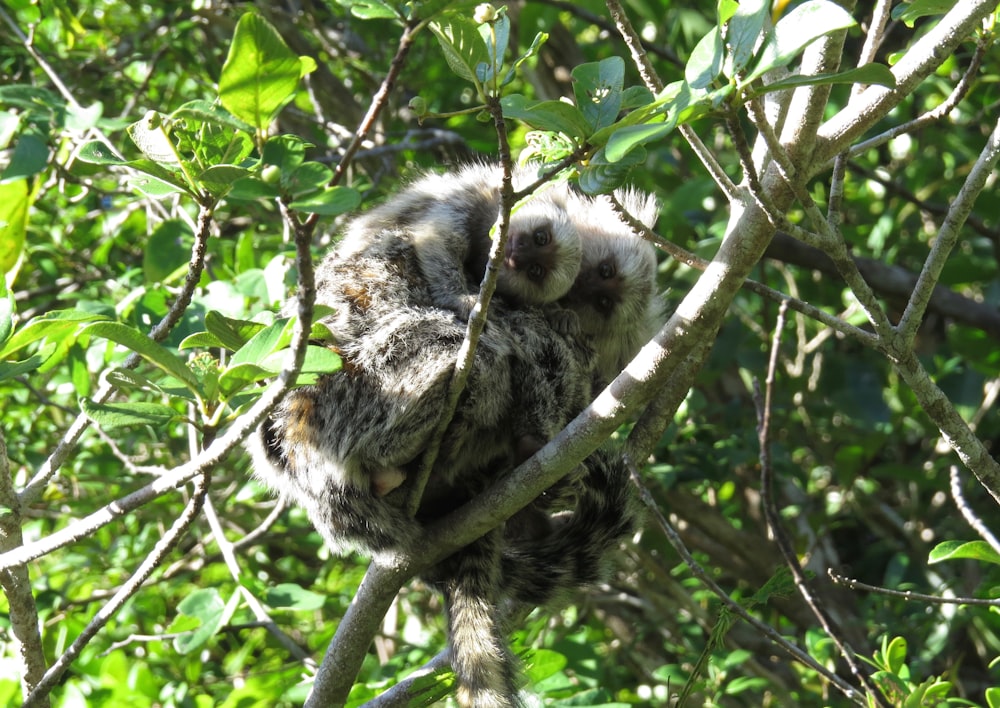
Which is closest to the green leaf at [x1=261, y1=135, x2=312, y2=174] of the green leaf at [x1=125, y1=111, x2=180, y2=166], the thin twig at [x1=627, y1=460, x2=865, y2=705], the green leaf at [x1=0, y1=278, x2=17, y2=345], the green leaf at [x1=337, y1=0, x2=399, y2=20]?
the green leaf at [x1=337, y1=0, x2=399, y2=20]

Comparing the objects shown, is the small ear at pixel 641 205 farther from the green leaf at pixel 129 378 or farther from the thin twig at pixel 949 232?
the green leaf at pixel 129 378

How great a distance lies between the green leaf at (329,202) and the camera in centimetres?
181

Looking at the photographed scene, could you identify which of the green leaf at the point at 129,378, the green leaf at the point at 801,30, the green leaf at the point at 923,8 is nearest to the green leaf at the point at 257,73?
the green leaf at the point at 129,378

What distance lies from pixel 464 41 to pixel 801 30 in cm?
64

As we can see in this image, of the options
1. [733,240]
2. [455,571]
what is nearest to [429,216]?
[455,571]

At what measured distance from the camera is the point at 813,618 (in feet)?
19.3

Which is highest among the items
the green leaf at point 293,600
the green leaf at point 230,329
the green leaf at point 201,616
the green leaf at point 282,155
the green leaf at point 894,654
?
the green leaf at point 282,155

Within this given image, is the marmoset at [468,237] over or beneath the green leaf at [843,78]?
beneath

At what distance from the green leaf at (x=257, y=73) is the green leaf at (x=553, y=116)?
0.44m

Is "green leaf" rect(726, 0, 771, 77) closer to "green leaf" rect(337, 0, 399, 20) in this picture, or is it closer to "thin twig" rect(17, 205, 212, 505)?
"green leaf" rect(337, 0, 399, 20)

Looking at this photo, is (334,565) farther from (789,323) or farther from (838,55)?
(838,55)

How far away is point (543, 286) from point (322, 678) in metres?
1.71

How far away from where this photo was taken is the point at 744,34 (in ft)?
6.36

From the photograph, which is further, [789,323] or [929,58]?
[789,323]
